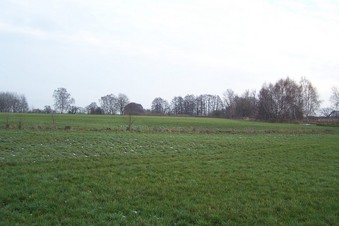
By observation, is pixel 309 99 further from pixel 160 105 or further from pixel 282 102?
pixel 160 105

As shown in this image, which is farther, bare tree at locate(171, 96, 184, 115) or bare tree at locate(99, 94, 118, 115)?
bare tree at locate(171, 96, 184, 115)

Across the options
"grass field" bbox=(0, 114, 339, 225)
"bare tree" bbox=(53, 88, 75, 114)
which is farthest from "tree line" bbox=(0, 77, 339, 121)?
"grass field" bbox=(0, 114, 339, 225)

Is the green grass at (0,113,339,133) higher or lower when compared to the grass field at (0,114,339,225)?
higher

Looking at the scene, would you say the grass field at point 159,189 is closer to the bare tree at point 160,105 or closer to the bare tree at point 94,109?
the bare tree at point 94,109

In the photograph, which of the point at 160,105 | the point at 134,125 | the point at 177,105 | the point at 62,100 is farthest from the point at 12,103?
the point at 134,125

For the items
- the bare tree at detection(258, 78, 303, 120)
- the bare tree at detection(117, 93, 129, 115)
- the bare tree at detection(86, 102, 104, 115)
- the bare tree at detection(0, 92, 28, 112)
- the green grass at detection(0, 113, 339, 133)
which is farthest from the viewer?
the bare tree at detection(117, 93, 129, 115)

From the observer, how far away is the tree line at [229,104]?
4801 inches

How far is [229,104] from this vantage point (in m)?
163

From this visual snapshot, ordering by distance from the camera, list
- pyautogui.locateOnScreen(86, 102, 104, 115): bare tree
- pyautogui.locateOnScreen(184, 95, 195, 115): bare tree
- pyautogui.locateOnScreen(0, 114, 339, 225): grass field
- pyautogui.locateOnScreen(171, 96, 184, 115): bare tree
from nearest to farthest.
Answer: pyautogui.locateOnScreen(0, 114, 339, 225): grass field
pyautogui.locateOnScreen(86, 102, 104, 115): bare tree
pyautogui.locateOnScreen(171, 96, 184, 115): bare tree
pyautogui.locateOnScreen(184, 95, 195, 115): bare tree

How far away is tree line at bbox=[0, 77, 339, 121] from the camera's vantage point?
122 m

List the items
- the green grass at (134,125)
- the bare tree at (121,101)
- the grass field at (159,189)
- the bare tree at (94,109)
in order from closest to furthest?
the grass field at (159,189) < the green grass at (134,125) < the bare tree at (94,109) < the bare tree at (121,101)

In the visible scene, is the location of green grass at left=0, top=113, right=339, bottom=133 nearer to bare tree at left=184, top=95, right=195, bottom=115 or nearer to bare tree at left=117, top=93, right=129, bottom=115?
bare tree at left=117, top=93, right=129, bottom=115

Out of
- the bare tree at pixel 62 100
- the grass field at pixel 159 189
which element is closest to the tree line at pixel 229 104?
the bare tree at pixel 62 100

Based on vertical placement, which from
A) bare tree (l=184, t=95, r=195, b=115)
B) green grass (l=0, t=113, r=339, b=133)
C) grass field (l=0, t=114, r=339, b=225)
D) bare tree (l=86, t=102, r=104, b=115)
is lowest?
grass field (l=0, t=114, r=339, b=225)
